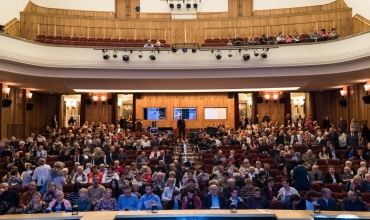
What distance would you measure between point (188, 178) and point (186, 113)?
12.7 m

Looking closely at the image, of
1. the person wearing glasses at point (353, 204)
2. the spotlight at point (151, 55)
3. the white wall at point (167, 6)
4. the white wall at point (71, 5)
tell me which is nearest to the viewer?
the person wearing glasses at point (353, 204)

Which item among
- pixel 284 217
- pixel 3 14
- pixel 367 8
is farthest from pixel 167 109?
pixel 284 217

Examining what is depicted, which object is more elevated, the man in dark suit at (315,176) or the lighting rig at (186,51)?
the lighting rig at (186,51)

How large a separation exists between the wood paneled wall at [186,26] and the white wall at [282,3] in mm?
Result: 1933

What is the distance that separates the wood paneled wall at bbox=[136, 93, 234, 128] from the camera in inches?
800

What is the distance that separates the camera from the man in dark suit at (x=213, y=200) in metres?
6.17

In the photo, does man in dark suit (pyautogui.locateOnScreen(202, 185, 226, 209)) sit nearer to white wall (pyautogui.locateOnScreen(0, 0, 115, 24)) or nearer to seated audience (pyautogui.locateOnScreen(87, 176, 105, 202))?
seated audience (pyautogui.locateOnScreen(87, 176, 105, 202))

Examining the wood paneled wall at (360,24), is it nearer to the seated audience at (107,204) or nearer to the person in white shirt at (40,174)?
the seated audience at (107,204)

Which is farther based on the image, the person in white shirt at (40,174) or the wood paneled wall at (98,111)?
the wood paneled wall at (98,111)

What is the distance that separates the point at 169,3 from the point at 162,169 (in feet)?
45.0

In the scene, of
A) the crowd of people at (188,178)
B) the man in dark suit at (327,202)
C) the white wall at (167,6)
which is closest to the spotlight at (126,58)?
the crowd of people at (188,178)

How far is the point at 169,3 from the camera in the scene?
20156 mm

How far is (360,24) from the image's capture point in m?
15.9

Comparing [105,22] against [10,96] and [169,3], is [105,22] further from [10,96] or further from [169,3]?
[10,96]
